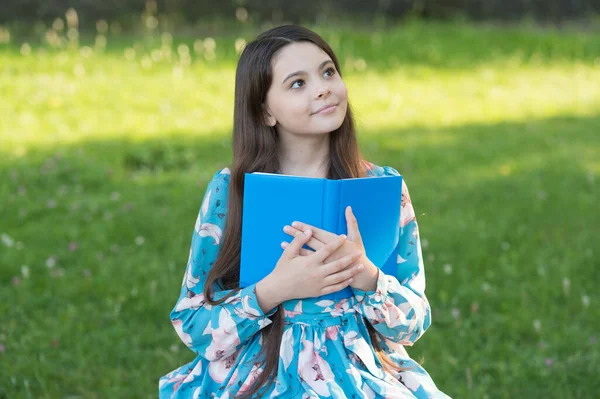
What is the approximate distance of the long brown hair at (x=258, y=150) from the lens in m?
2.28

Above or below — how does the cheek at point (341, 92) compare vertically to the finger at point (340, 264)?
above

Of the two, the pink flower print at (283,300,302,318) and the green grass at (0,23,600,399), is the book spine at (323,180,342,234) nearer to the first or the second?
the pink flower print at (283,300,302,318)

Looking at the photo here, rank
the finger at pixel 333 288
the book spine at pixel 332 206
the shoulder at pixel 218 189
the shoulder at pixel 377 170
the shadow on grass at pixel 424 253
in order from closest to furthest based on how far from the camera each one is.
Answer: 1. the book spine at pixel 332 206
2. the finger at pixel 333 288
3. the shoulder at pixel 218 189
4. the shoulder at pixel 377 170
5. the shadow on grass at pixel 424 253

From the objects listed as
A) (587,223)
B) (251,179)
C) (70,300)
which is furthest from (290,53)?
(587,223)

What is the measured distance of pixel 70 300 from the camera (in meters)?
4.06

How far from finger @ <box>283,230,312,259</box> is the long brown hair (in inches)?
8.4

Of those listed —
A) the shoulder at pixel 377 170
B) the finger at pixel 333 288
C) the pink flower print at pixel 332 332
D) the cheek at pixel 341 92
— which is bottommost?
the pink flower print at pixel 332 332

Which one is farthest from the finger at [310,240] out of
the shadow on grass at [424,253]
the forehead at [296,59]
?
the shadow on grass at [424,253]

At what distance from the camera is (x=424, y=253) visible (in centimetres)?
454

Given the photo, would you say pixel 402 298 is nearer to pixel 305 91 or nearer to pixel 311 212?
pixel 311 212

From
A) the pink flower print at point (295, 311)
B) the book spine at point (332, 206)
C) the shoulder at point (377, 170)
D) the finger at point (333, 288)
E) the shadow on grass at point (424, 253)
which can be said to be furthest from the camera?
the shadow on grass at point (424, 253)

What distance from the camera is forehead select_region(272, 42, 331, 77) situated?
225 cm

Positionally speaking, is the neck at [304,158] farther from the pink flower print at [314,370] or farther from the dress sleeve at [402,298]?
the pink flower print at [314,370]

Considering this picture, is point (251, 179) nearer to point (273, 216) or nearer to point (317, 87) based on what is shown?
point (273, 216)
